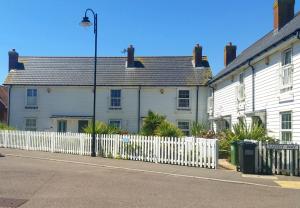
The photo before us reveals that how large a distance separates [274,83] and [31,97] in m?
23.2

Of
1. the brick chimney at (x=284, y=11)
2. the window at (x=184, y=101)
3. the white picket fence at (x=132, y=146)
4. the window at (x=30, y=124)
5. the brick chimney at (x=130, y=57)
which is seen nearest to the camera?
the white picket fence at (x=132, y=146)

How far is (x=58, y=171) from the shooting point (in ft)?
49.9

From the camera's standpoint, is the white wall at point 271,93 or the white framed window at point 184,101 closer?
the white wall at point 271,93

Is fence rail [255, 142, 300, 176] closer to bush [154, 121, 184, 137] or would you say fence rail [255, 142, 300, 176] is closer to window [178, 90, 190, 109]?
bush [154, 121, 184, 137]

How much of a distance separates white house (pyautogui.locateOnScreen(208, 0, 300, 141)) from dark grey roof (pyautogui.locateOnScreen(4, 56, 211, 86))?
8.54 metres

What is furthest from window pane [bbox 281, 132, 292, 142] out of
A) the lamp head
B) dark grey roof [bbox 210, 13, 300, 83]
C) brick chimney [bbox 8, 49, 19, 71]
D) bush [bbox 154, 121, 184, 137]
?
brick chimney [bbox 8, 49, 19, 71]

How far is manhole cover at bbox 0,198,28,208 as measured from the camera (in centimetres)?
902

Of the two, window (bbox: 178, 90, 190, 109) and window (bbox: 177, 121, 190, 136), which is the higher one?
window (bbox: 178, 90, 190, 109)

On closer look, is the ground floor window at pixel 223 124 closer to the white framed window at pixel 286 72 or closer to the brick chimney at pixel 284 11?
the brick chimney at pixel 284 11

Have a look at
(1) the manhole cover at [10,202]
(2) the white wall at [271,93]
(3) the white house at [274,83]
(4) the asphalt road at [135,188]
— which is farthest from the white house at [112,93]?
(1) the manhole cover at [10,202]

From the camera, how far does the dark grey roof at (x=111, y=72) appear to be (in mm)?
36875

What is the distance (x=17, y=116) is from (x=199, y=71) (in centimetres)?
1522

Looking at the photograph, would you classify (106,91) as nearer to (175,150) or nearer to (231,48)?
(231,48)

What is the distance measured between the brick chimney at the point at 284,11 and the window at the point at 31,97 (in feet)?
70.7
